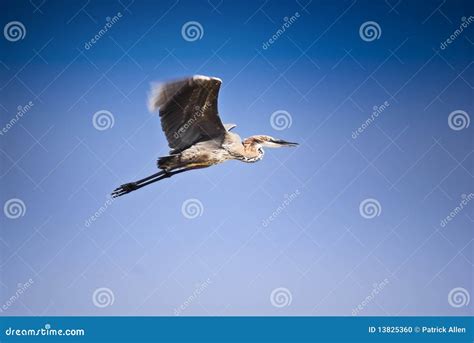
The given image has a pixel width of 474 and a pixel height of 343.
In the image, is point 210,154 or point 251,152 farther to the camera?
point 251,152

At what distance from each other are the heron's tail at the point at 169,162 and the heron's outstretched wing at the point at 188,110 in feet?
0.19

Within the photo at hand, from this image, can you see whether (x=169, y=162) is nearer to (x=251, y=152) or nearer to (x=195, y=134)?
(x=195, y=134)

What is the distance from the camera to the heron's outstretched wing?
17.5 ft

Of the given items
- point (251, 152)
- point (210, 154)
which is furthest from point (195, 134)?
point (251, 152)

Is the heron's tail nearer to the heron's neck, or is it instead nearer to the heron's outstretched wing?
the heron's outstretched wing

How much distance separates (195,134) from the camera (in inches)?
224

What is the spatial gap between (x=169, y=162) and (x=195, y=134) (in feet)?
0.88

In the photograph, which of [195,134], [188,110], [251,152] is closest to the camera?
[188,110]

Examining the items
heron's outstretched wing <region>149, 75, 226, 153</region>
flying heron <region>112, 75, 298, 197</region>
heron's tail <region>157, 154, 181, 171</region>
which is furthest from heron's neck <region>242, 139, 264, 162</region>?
heron's tail <region>157, 154, 181, 171</region>

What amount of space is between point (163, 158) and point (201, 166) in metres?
0.29

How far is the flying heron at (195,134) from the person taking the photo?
211 inches
